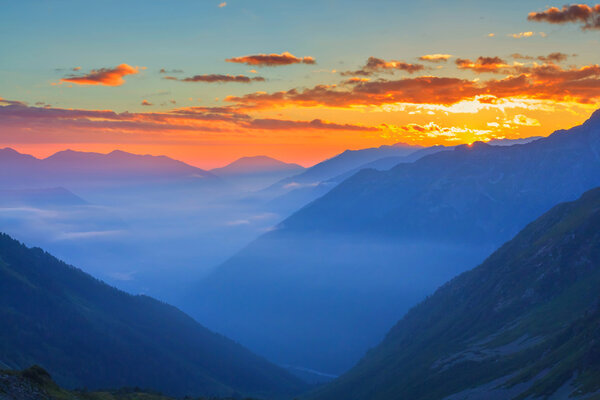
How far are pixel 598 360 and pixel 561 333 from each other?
48030 millimetres

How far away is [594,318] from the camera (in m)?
190

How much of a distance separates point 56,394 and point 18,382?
7.10 metres

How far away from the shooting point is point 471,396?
191m

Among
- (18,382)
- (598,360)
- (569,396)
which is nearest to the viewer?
(18,382)

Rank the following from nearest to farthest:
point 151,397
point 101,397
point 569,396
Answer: point 101,397 < point 151,397 < point 569,396

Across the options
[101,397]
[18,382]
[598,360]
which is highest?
[18,382]

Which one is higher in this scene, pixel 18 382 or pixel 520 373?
pixel 18 382

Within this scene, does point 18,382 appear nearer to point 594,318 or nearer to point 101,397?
point 101,397

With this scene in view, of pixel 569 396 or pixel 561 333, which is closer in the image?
pixel 569 396

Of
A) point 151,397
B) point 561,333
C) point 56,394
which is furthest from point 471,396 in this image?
point 56,394

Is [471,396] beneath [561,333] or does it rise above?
beneath

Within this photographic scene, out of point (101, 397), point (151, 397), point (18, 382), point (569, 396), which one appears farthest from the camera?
point (569, 396)

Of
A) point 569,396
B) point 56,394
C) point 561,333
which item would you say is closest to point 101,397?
point 56,394

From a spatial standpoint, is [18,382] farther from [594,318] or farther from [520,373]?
[594,318]
